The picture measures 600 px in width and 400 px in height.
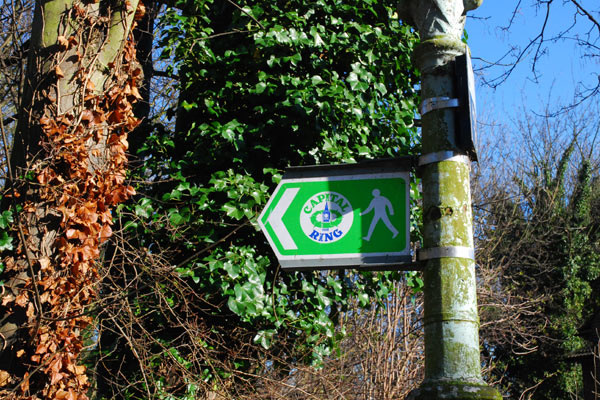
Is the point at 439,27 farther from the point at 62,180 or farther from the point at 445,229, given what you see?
the point at 62,180

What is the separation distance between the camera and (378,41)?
23.8 ft

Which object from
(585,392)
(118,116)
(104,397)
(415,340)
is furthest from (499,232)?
(118,116)

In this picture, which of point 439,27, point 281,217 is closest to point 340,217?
point 281,217

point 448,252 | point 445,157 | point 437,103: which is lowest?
point 448,252

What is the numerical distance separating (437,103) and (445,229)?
0.53m

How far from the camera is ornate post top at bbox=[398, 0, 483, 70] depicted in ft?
9.17

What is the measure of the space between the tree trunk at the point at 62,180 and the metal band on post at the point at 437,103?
2.59 metres

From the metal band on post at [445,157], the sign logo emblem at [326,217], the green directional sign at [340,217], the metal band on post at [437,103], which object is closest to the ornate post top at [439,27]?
the metal band on post at [437,103]

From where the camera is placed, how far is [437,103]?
273cm

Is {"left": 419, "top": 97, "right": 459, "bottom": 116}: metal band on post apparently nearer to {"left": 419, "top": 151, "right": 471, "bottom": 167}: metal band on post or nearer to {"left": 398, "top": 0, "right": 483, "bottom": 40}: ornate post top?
{"left": 419, "top": 151, "right": 471, "bottom": 167}: metal band on post

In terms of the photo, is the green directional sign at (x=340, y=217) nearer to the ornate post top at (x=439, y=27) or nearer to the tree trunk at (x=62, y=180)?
the ornate post top at (x=439, y=27)

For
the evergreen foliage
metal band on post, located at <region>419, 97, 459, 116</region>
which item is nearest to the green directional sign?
metal band on post, located at <region>419, 97, 459, 116</region>

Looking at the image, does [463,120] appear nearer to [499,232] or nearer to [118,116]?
[118,116]

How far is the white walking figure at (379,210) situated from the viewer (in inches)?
115
